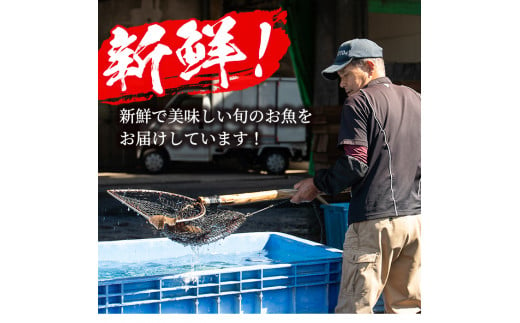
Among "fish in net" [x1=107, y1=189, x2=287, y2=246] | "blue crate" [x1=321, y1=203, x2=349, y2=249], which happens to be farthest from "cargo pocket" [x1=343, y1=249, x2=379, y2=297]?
"blue crate" [x1=321, y1=203, x2=349, y2=249]

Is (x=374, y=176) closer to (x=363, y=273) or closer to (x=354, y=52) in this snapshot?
(x=363, y=273)

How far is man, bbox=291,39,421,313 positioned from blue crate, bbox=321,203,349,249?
1322 millimetres

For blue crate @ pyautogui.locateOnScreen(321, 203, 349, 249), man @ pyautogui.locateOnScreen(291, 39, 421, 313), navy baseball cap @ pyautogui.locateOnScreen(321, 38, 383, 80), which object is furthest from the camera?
blue crate @ pyautogui.locateOnScreen(321, 203, 349, 249)

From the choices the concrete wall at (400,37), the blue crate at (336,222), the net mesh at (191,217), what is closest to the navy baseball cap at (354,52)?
the net mesh at (191,217)

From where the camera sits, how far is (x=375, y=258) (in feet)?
14.5

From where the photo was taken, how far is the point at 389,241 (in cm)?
443

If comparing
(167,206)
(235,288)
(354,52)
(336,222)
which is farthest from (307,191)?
(336,222)

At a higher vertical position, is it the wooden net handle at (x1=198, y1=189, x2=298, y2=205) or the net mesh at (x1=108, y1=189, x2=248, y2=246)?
the wooden net handle at (x1=198, y1=189, x2=298, y2=205)

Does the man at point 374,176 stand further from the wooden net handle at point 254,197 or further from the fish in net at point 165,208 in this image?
the fish in net at point 165,208

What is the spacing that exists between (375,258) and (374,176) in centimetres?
51

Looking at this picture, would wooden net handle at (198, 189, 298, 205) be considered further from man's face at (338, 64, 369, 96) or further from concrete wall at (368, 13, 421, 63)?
concrete wall at (368, 13, 421, 63)

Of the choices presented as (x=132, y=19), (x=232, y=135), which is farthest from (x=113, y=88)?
(x=132, y=19)

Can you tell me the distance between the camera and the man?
14.2 feet

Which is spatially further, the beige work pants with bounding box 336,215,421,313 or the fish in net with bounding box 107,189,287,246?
the fish in net with bounding box 107,189,287,246
